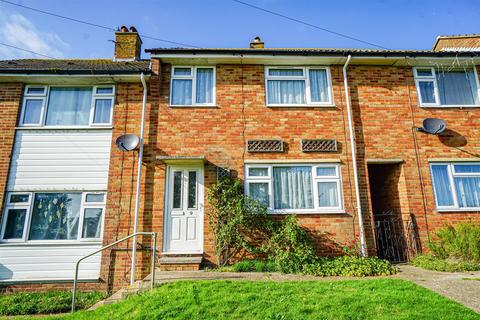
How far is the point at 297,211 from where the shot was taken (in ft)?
27.5

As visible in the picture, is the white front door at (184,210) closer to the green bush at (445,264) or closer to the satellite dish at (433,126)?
the green bush at (445,264)

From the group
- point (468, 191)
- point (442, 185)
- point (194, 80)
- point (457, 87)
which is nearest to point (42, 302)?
point (194, 80)

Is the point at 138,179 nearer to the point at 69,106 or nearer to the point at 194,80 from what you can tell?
the point at 69,106

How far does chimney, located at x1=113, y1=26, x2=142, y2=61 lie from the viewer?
459 inches

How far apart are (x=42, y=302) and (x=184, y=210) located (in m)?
3.80

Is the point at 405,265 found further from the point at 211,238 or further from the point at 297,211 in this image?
the point at 211,238

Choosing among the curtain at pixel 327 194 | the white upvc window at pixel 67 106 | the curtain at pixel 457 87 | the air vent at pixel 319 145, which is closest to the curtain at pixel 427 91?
the curtain at pixel 457 87

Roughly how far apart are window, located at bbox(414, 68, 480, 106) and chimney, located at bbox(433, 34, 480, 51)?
325 cm

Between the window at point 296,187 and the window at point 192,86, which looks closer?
the window at point 296,187

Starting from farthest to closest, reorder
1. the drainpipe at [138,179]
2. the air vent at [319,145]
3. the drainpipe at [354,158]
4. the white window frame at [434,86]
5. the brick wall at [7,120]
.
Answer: the white window frame at [434,86] → the air vent at [319,145] → the brick wall at [7,120] → the drainpipe at [354,158] → the drainpipe at [138,179]

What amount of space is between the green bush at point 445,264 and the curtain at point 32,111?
11.3m

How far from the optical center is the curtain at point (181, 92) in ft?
Result: 30.3

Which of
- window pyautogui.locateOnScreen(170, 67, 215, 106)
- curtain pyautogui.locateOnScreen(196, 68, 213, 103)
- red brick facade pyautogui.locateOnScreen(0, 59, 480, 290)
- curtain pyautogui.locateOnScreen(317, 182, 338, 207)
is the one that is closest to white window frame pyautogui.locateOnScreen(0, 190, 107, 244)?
red brick facade pyautogui.locateOnScreen(0, 59, 480, 290)

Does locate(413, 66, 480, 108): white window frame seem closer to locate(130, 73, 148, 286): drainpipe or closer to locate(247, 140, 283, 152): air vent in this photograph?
locate(247, 140, 283, 152): air vent
